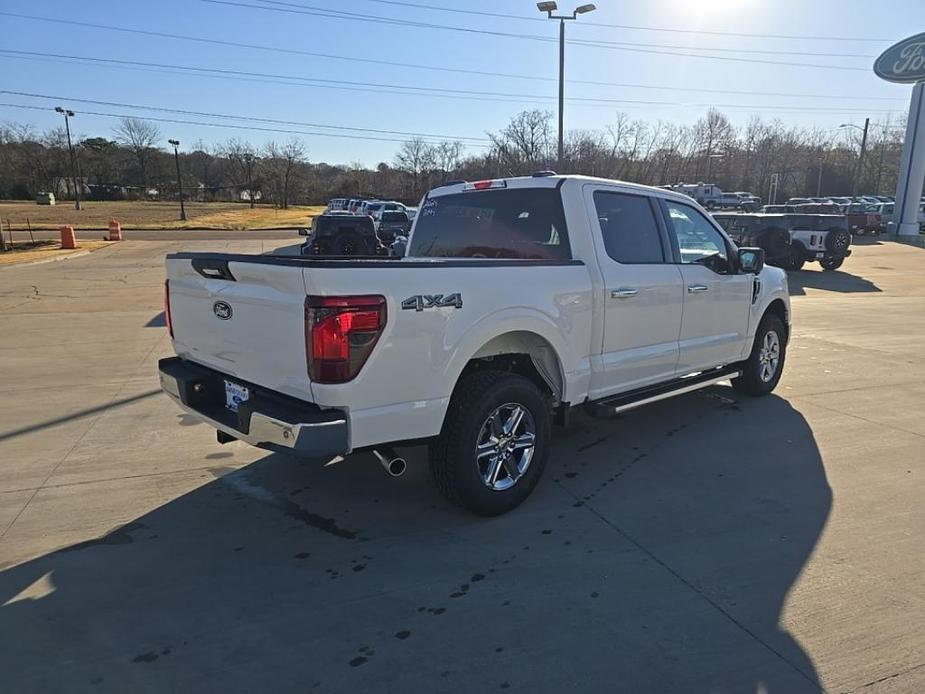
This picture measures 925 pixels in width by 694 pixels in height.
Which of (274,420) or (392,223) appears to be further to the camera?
(392,223)

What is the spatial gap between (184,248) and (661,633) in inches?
1203

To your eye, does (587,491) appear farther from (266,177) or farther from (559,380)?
(266,177)

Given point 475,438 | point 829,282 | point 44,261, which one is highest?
point 475,438

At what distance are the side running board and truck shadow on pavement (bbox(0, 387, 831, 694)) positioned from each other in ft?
1.59

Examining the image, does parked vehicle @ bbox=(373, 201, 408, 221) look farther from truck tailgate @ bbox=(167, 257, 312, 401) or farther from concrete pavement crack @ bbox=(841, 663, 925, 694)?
concrete pavement crack @ bbox=(841, 663, 925, 694)

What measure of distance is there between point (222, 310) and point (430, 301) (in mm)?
1205

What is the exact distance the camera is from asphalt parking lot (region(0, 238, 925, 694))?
8.11 ft

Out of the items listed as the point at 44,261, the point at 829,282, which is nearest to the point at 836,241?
the point at 829,282

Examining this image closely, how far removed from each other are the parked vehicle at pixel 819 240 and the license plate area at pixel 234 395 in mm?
20422

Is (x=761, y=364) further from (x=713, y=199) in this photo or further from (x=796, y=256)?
(x=713, y=199)

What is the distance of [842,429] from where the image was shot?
5.29m

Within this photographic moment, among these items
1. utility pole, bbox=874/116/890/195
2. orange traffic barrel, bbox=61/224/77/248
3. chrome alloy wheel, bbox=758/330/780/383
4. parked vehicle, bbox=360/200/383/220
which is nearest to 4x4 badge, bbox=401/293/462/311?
chrome alloy wheel, bbox=758/330/780/383

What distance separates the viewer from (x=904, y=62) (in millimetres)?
32688

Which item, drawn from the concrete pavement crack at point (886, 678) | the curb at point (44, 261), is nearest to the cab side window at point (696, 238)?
the concrete pavement crack at point (886, 678)
